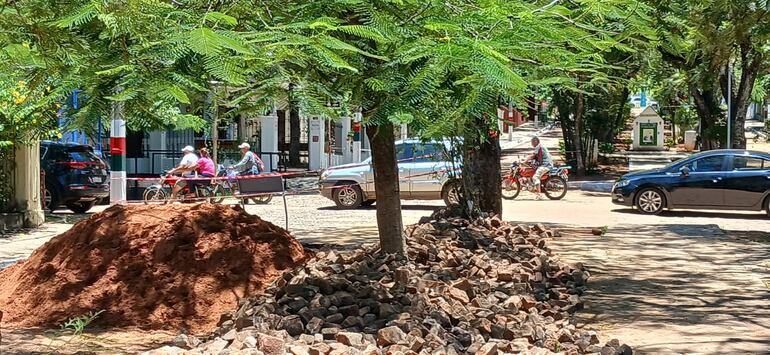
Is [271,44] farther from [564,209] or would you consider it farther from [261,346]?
[564,209]

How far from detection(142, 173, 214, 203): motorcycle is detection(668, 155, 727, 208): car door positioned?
10.3 metres

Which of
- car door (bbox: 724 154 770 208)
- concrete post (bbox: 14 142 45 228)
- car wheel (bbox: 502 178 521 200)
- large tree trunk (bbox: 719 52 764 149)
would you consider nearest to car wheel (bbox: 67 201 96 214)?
concrete post (bbox: 14 142 45 228)

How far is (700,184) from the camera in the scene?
18484 millimetres

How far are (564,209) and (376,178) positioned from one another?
12.2 m

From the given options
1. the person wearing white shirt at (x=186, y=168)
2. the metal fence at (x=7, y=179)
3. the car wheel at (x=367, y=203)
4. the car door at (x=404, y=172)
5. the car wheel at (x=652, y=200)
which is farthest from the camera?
the car wheel at (x=367, y=203)

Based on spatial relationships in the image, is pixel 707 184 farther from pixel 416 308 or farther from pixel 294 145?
pixel 294 145

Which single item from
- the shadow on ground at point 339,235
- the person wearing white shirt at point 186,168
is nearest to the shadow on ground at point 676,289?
the shadow on ground at point 339,235

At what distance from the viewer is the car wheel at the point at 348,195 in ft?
66.1

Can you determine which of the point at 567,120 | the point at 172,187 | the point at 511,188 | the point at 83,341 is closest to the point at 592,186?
the point at 567,120

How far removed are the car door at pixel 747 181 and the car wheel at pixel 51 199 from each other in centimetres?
1397

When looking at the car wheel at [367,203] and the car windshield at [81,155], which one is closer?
the car windshield at [81,155]

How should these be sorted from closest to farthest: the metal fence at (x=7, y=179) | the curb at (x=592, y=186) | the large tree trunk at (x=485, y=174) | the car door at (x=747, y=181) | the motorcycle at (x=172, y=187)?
the large tree trunk at (x=485, y=174) → the metal fence at (x=7, y=179) → the car door at (x=747, y=181) → the motorcycle at (x=172, y=187) → the curb at (x=592, y=186)

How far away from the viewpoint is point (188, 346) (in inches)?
228

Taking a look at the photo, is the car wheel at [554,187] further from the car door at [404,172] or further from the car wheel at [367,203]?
the car wheel at [367,203]
